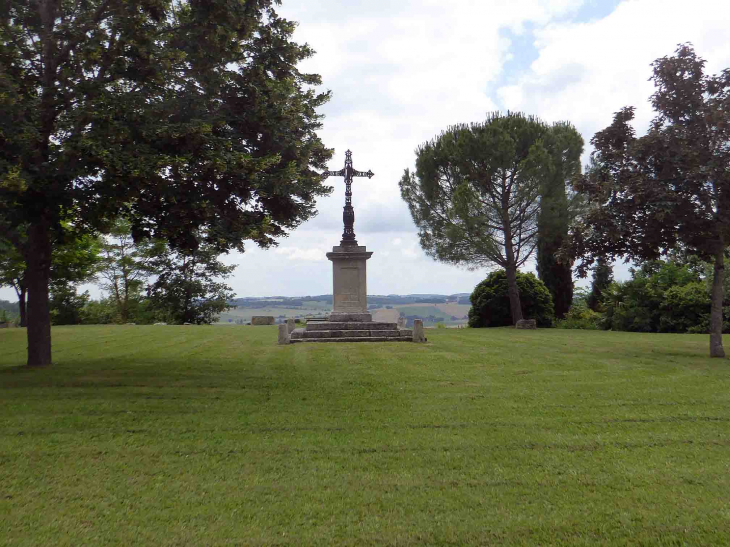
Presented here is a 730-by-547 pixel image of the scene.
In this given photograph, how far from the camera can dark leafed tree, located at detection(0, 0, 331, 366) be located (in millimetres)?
8062

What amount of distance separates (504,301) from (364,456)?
23367 mm

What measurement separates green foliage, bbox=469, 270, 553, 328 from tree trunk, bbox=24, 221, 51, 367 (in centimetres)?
2082

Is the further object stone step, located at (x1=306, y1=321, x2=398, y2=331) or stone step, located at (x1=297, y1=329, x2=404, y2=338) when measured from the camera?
stone step, located at (x1=306, y1=321, x2=398, y2=331)

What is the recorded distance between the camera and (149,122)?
843cm

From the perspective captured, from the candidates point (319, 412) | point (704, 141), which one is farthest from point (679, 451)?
point (704, 141)

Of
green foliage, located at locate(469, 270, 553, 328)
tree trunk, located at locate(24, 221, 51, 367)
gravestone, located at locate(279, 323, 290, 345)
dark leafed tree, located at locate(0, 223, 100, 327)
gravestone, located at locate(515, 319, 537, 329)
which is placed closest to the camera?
tree trunk, located at locate(24, 221, 51, 367)

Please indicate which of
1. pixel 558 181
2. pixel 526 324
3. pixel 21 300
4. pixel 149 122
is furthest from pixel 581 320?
pixel 21 300

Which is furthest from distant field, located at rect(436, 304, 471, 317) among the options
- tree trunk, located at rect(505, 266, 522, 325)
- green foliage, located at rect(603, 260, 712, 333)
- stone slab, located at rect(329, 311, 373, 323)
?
stone slab, located at rect(329, 311, 373, 323)

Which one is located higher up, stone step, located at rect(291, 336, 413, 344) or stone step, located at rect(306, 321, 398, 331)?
stone step, located at rect(306, 321, 398, 331)

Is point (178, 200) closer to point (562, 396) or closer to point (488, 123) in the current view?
point (562, 396)

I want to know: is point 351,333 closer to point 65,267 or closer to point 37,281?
point 37,281

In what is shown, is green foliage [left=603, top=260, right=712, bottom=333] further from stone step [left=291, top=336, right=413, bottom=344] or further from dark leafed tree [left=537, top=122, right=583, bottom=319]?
stone step [left=291, top=336, right=413, bottom=344]

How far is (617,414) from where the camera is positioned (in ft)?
22.1

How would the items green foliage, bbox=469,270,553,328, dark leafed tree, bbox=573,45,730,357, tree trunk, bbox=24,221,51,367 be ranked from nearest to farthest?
tree trunk, bbox=24,221,51,367, dark leafed tree, bbox=573,45,730,357, green foliage, bbox=469,270,553,328
